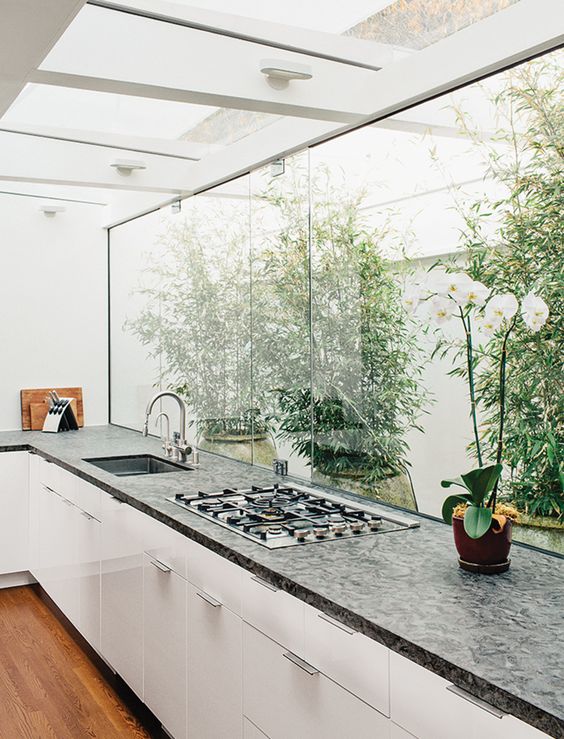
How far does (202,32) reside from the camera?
2.57 metres

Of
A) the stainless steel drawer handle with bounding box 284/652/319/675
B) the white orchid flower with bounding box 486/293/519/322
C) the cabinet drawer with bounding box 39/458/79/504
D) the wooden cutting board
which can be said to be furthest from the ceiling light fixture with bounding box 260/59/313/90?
the wooden cutting board

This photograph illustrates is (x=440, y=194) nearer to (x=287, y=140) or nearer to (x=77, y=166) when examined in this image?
(x=287, y=140)

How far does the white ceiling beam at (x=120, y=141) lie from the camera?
3.58 metres

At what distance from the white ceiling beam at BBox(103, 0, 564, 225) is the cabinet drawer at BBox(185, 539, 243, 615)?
1620 millimetres

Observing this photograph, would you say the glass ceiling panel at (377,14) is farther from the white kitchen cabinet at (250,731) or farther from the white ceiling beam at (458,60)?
the white kitchen cabinet at (250,731)

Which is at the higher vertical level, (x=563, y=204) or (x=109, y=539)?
(x=563, y=204)

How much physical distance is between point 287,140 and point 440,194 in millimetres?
1066

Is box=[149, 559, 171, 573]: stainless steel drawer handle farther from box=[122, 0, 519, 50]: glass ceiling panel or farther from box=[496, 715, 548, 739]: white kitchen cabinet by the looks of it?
box=[122, 0, 519, 50]: glass ceiling panel

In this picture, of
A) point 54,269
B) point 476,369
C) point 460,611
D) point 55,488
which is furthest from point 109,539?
point 54,269

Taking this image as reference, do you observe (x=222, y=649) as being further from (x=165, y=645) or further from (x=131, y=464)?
(x=131, y=464)

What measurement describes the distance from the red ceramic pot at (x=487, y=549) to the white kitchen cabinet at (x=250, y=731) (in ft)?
2.35

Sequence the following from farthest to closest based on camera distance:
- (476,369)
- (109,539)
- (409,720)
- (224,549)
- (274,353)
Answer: (274,353) → (109,539) → (476,369) → (224,549) → (409,720)

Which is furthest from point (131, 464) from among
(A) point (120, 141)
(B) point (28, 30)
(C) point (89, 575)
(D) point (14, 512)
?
(B) point (28, 30)

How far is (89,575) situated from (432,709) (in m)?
2.44
